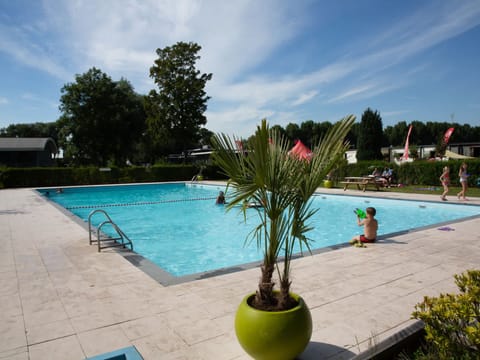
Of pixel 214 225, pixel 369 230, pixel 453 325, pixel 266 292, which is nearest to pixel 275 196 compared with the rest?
pixel 266 292

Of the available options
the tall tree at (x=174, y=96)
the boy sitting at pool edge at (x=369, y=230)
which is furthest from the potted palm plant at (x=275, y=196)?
the tall tree at (x=174, y=96)

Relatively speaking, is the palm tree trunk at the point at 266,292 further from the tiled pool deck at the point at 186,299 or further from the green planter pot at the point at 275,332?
the tiled pool deck at the point at 186,299

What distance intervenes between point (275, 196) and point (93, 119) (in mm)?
39523

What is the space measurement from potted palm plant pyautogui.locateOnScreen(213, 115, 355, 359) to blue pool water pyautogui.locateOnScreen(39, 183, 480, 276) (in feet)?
16.3

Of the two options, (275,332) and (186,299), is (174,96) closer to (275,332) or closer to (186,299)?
(186,299)

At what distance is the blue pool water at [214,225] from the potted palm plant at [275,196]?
16.3ft

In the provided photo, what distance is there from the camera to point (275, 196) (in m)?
2.60

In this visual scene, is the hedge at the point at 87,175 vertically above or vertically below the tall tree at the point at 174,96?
below

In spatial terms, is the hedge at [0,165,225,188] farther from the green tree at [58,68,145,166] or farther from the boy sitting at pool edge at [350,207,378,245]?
the boy sitting at pool edge at [350,207,378,245]

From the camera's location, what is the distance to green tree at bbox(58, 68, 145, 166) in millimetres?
37188

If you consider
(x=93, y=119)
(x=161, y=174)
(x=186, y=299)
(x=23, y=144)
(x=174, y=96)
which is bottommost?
(x=186, y=299)

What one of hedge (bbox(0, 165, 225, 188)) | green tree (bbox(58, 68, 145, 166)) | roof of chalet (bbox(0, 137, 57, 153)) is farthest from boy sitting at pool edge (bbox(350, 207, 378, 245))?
green tree (bbox(58, 68, 145, 166))

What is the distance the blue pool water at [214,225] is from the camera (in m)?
8.78

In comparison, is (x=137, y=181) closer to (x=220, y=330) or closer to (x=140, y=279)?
(x=140, y=279)
